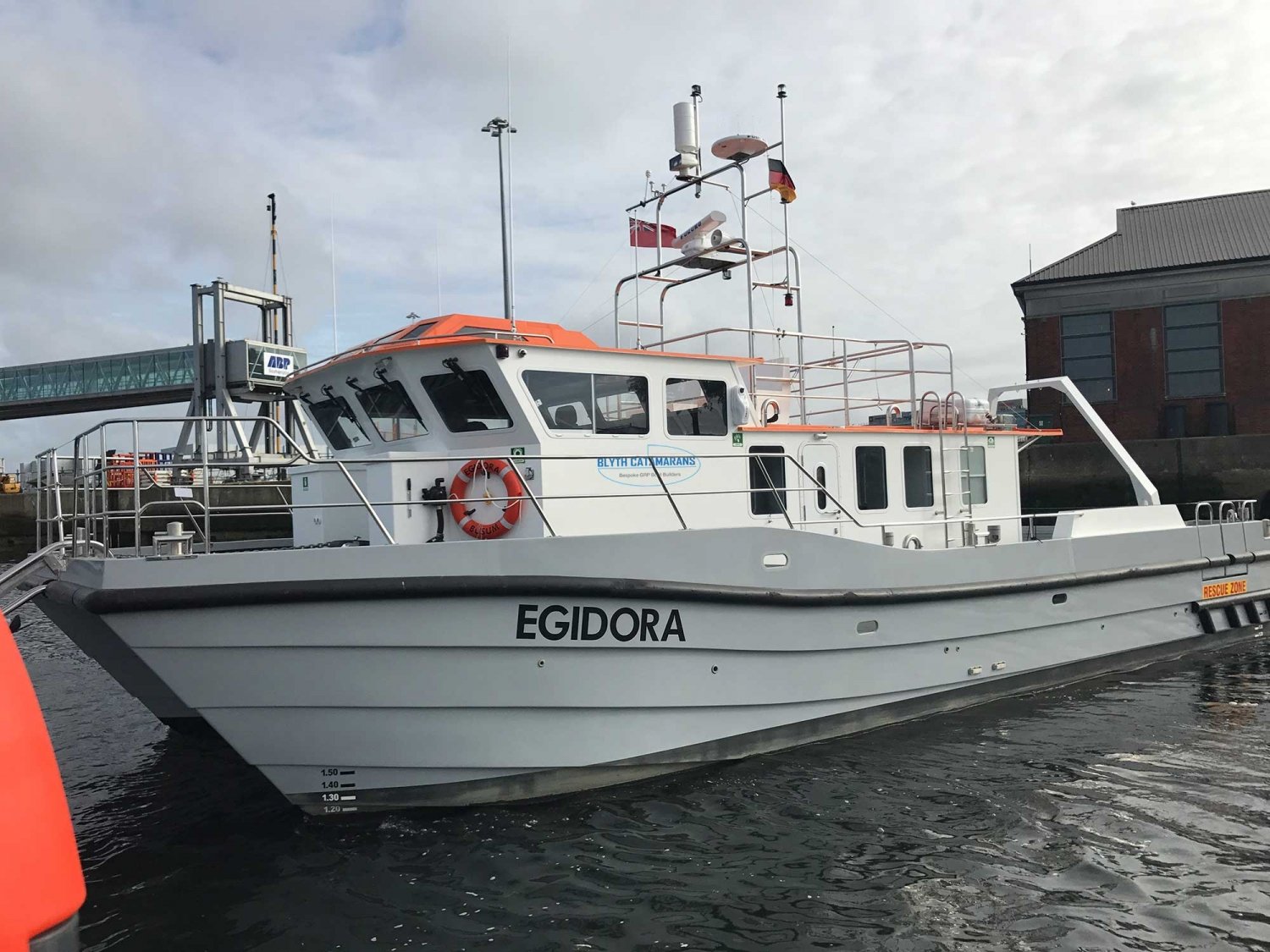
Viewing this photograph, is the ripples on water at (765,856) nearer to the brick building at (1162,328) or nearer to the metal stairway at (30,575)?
the metal stairway at (30,575)

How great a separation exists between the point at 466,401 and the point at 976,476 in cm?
467

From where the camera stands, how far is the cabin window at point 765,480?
20.5ft

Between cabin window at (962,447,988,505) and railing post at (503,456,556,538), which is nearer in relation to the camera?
railing post at (503,456,556,538)

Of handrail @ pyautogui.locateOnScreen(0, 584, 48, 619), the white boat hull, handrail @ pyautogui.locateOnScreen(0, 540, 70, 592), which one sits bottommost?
the white boat hull

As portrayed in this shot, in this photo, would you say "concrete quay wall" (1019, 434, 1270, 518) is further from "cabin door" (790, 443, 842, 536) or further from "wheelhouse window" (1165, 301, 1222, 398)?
"cabin door" (790, 443, 842, 536)

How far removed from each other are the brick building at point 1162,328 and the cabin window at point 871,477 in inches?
793

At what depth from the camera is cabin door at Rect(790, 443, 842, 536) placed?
6434 mm

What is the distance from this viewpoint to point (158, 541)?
454 centimetres

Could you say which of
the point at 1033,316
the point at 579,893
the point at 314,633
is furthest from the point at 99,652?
the point at 1033,316

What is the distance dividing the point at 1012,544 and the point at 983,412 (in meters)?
1.54

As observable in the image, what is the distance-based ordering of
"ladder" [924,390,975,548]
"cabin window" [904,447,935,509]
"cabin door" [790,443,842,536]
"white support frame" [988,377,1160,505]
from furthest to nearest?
"white support frame" [988,377,1160,505] < "ladder" [924,390,975,548] < "cabin window" [904,447,935,509] < "cabin door" [790,443,842,536]

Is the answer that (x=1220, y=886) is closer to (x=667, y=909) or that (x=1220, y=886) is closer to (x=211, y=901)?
(x=667, y=909)

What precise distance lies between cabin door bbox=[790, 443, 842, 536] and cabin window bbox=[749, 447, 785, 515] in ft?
0.39

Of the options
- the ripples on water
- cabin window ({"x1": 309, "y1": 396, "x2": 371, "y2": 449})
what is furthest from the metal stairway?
cabin window ({"x1": 309, "y1": 396, "x2": 371, "y2": 449})
